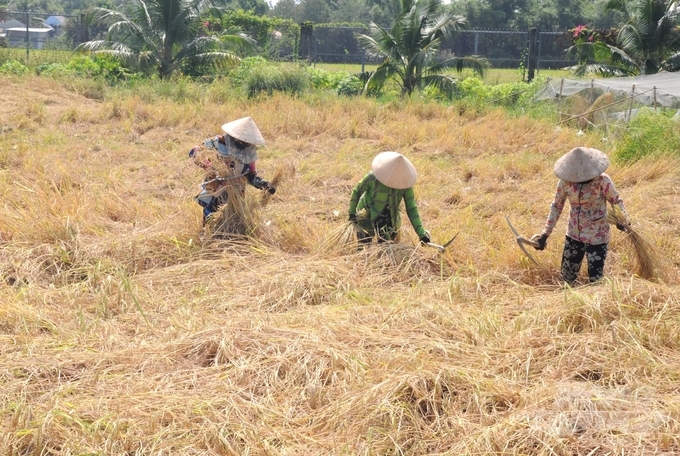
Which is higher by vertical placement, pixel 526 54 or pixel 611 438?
pixel 526 54

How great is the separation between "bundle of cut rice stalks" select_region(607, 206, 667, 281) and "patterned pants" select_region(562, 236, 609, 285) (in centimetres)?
18

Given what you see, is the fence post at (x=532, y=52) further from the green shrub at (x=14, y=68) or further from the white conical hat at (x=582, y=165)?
the white conical hat at (x=582, y=165)

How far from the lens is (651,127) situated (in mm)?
8859

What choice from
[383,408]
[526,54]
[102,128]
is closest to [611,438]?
[383,408]

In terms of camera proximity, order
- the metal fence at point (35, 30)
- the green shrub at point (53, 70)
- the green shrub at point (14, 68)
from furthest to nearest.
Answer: the metal fence at point (35, 30) → the green shrub at point (14, 68) → the green shrub at point (53, 70)

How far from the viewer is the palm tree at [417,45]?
15732 mm

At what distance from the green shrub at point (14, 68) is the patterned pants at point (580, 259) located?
14.4 metres

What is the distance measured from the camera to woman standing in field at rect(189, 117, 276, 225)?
18.0ft

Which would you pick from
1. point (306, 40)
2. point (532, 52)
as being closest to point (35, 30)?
point (306, 40)

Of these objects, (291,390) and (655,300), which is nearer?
(291,390)

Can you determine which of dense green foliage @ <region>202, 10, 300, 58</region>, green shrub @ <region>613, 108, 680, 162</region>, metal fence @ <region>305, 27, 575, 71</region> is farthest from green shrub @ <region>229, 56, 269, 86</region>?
green shrub @ <region>613, 108, 680, 162</region>

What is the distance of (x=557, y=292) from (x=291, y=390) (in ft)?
6.78

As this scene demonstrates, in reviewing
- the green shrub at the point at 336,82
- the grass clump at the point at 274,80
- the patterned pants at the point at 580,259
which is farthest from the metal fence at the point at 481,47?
the patterned pants at the point at 580,259

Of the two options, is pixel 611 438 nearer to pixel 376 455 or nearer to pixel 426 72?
pixel 376 455
